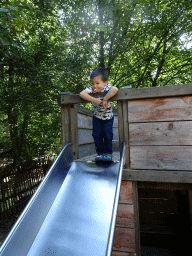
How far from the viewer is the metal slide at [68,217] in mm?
1456

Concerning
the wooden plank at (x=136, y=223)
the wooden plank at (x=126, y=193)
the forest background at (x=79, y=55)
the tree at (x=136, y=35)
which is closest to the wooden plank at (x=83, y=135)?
the wooden plank at (x=126, y=193)

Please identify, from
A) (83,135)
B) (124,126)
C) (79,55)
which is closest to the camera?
(124,126)

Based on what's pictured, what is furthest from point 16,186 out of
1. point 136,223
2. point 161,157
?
point 161,157

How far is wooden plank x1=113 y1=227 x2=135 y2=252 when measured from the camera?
2479 mm

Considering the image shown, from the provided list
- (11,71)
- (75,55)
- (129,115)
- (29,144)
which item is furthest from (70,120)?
(29,144)

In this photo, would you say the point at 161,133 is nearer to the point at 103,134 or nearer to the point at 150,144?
the point at 150,144

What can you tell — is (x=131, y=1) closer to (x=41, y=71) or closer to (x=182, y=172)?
(x=41, y=71)

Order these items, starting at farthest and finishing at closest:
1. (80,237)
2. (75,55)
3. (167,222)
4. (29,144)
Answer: (29,144)
(75,55)
(167,222)
(80,237)

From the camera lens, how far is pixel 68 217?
174 centimetres

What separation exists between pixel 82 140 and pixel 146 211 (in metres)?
3.36

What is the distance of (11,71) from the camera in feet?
19.6

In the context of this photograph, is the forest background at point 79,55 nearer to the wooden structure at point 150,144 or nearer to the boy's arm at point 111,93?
the boy's arm at point 111,93

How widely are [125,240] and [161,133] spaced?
1.60 m

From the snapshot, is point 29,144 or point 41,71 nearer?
point 41,71
